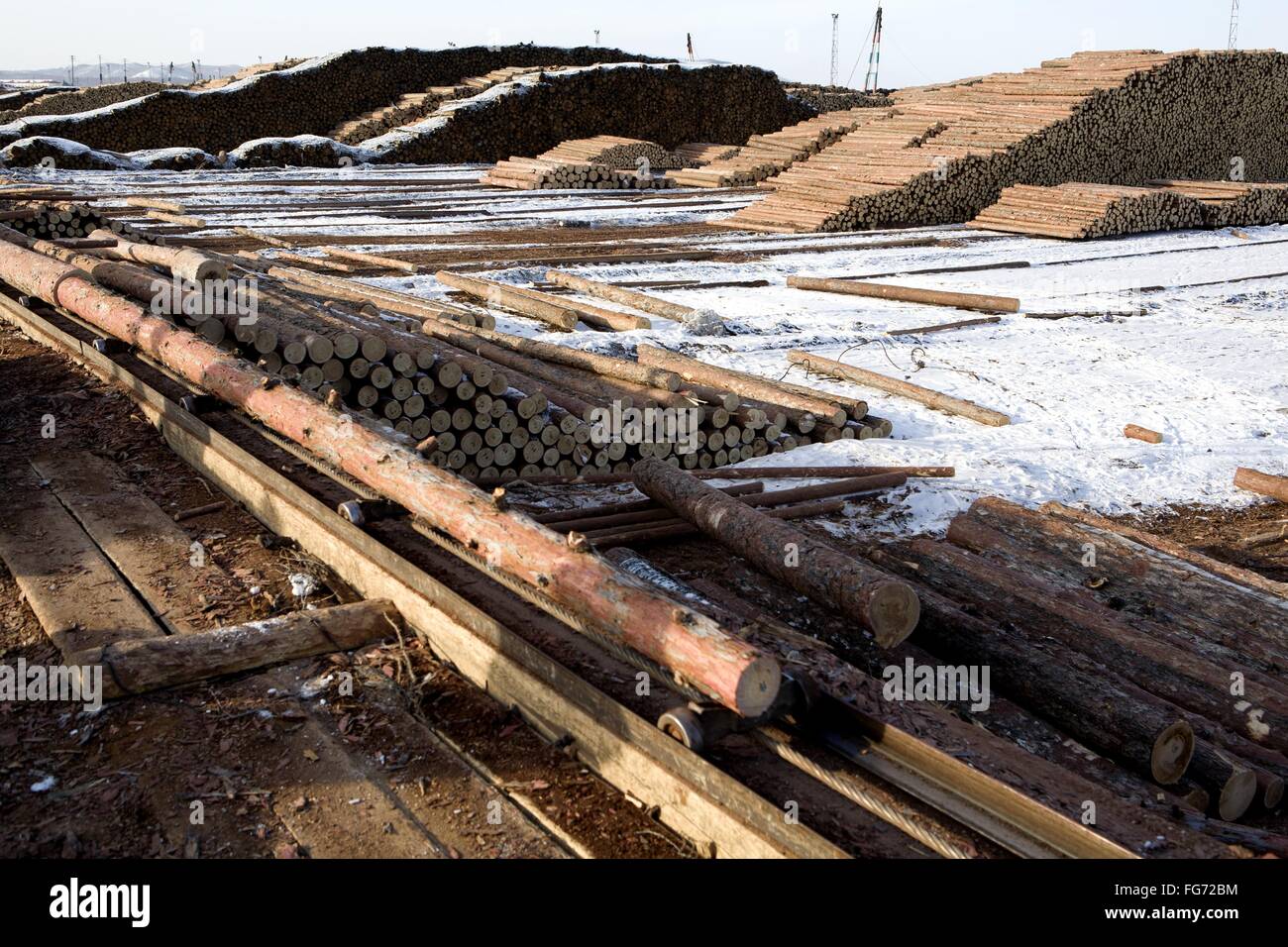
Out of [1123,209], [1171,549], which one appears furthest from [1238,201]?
[1171,549]

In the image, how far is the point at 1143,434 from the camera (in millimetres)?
9211

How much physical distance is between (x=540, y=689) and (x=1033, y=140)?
67.8 ft

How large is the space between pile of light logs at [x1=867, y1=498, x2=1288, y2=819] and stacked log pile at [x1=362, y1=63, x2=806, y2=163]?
92.7 ft

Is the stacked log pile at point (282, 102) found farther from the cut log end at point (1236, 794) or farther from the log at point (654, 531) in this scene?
the cut log end at point (1236, 794)

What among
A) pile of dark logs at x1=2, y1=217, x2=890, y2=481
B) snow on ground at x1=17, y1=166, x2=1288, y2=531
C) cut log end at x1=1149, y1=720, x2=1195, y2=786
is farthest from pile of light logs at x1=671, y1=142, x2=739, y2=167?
cut log end at x1=1149, y1=720, x2=1195, y2=786

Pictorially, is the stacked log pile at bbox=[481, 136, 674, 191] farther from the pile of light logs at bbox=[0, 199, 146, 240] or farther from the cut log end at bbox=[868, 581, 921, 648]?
the cut log end at bbox=[868, 581, 921, 648]

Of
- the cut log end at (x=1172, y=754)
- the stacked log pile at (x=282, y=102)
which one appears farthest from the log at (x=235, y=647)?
the stacked log pile at (x=282, y=102)

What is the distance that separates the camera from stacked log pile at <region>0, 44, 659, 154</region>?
30.4 m

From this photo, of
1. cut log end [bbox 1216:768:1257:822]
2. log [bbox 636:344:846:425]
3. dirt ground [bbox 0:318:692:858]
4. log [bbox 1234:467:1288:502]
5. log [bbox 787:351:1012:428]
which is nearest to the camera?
dirt ground [bbox 0:318:692:858]

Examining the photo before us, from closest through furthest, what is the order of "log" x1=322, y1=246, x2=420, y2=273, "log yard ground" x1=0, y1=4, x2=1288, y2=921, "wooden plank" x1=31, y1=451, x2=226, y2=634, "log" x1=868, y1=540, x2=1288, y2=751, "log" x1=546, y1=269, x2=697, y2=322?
"log yard ground" x1=0, y1=4, x2=1288, y2=921 → "log" x1=868, y1=540, x2=1288, y2=751 → "wooden plank" x1=31, y1=451, x2=226, y2=634 → "log" x1=546, y1=269, x2=697, y2=322 → "log" x1=322, y1=246, x2=420, y2=273

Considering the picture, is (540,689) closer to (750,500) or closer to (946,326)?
(750,500)

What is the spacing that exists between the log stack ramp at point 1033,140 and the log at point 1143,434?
1180 centimetres

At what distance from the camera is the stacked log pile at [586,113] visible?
3241 centimetres

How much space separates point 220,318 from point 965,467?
6.01m
